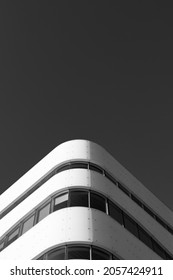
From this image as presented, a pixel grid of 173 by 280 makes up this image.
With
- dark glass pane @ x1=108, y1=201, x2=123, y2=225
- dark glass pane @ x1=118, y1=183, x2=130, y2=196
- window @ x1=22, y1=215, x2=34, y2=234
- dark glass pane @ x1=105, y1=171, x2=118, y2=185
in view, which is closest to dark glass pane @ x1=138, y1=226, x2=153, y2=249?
dark glass pane @ x1=108, y1=201, x2=123, y2=225

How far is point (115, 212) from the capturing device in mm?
19719

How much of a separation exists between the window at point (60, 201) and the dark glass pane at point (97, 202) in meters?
1.04

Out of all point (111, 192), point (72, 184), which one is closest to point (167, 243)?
point (111, 192)

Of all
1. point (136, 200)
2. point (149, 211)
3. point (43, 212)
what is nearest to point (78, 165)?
point (43, 212)

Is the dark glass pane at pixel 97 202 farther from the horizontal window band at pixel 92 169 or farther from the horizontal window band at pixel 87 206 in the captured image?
the horizontal window band at pixel 92 169

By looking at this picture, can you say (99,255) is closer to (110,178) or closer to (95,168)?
(95,168)

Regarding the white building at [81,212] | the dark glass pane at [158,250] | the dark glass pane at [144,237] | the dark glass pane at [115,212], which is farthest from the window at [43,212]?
the dark glass pane at [158,250]

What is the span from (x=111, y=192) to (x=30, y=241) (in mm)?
4202

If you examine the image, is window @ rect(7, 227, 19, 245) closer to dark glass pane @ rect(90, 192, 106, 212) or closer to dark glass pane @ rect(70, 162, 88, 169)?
dark glass pane @ rect(70, 162, 88, 169)

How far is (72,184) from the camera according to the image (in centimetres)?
1962

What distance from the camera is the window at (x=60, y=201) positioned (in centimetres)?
1875

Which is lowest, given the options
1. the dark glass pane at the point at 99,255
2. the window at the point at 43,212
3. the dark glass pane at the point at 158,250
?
the dark glass pane at the point at 99,255

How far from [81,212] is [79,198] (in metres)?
1.19

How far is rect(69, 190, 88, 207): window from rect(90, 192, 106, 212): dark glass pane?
0.82 feet
